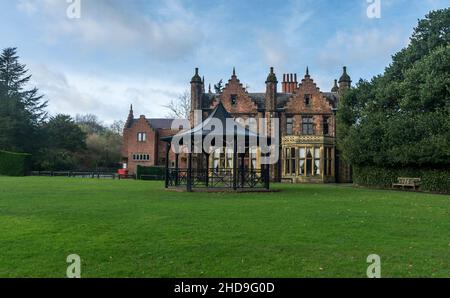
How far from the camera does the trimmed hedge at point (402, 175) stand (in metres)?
25.4

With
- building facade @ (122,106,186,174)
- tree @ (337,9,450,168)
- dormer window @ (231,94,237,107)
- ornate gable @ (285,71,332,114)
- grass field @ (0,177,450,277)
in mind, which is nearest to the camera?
grass field @ (0,177,450,277)

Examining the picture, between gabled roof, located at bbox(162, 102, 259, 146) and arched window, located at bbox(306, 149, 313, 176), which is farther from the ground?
gabled roof, located at bbox(162, 102, 259, 146)

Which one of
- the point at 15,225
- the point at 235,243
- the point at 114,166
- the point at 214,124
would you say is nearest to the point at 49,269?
the point at 235,243

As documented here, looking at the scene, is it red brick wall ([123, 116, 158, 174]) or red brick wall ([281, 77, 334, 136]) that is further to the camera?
red brick wall ([123, 116, 158, 174])

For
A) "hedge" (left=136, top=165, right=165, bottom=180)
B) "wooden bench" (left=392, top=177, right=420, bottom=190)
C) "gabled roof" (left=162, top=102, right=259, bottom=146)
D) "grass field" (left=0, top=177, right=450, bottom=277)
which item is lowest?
"grass field" (left=0, top=177, right=450, bottom=277)

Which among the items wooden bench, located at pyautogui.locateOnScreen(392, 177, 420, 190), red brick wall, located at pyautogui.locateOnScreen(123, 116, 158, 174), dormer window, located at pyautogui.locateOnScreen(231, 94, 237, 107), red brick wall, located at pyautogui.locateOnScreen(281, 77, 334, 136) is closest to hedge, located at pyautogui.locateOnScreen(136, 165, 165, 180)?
dormer window, located at pyautogui.locateOnScreen(231, 94, 237, 107)

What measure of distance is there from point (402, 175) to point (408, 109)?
177 inches

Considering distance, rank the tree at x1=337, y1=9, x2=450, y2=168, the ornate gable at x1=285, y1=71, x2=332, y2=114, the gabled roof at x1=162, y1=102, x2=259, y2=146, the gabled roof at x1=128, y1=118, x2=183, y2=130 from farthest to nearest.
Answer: the gabled roof at x1=128, y1=118, x2=183, y2=130 → the ornate gable at x1=285, y1=71, x2=332, y2=114 → the tree at x1=337, y1=9, x2=450, y2=168 → the gabled roof at x1=162, y1=102, x2=259, y2=146

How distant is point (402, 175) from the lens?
92.9 ft

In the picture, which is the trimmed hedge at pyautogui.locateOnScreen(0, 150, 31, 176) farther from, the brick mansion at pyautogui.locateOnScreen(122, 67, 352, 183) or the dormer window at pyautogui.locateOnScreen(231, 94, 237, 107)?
the dormer window at pyautogui.locateOnScreen(231, 94, 237, 107)

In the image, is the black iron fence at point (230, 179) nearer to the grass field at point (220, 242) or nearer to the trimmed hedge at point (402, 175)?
the grass field at point (220, 242)

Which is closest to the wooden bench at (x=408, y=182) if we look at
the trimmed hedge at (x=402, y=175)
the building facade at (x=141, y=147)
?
the trimmed hedge at (x=402, y=175)

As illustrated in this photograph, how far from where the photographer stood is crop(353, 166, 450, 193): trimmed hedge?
83.2 feet

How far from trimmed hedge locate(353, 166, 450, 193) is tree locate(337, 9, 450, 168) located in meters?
0.42
